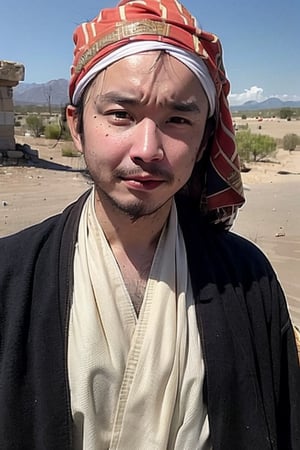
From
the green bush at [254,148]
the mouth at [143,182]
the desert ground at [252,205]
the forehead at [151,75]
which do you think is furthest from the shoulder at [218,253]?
the green bush at [254,148]

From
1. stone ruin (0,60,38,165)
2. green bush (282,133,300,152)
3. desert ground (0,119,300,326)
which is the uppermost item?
stone ruin (0,60,38,165)

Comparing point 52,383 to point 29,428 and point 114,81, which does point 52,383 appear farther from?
point 114,81

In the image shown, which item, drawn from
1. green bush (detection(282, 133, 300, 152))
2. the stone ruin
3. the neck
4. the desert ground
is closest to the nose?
the neck

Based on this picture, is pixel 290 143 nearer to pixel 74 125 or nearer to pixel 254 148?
pixel 254 148

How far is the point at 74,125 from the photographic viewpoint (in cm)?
152

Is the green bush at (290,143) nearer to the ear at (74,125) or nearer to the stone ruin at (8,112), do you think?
the stone ruin at (8,112)

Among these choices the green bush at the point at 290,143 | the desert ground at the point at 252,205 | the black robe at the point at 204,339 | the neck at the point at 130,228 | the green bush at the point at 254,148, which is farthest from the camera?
the green bush at the point at 290,143

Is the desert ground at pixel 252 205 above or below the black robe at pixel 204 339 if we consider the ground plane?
below

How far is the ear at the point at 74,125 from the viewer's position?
1.49 metres

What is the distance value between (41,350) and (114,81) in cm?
64

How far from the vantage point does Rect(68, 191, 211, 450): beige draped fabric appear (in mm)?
1300

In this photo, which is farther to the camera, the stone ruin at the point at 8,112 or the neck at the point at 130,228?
the stone ruin at the point at 8,112

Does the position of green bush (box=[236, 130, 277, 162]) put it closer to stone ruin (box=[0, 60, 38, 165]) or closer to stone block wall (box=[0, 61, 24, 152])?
stone ruin (box=[0, 60, 38, 165])

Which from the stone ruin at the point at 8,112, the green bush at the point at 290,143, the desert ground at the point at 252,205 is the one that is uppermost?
the stone ruin at the point at 8,112
